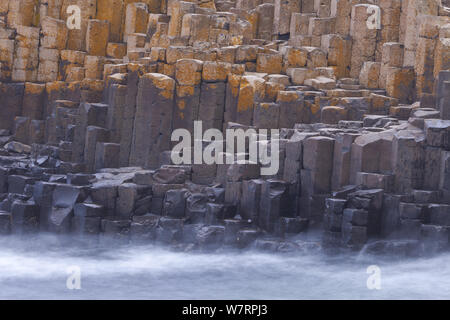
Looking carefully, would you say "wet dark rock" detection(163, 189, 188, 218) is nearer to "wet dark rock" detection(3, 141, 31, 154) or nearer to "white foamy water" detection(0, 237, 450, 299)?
"white foamy water" detection(0, 237, 450, 299)

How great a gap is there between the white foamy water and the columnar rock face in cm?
48

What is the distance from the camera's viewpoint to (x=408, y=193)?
51.8ft

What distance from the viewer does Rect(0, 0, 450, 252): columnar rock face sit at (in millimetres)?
16000

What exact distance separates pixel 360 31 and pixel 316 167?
702cm

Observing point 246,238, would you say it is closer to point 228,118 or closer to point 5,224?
point 228,118

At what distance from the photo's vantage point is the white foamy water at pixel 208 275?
1386cm

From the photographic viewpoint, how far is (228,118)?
1953 centimetres

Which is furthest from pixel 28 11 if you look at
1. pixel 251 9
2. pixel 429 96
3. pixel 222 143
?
pixel 429 96

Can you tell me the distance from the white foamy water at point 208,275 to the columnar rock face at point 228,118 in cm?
48

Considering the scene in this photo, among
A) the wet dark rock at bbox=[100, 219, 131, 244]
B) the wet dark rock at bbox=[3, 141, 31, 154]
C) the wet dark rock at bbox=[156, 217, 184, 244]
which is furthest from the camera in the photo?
the wet dark rock at bbox=[3, 141, 31, 154]

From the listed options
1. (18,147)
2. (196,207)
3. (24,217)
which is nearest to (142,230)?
(196,207)

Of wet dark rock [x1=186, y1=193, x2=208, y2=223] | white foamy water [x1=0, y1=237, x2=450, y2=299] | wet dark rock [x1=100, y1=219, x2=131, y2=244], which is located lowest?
white foamy water [x1=0, y1=237, x2=450, y2=299]

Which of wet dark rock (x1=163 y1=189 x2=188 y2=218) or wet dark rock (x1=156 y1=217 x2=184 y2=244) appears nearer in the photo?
wet dark rock (x1=156 y1=217 x2=184 y2=244)

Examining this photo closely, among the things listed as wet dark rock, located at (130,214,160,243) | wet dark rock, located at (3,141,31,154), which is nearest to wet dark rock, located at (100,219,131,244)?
wet dark rock, located at (130,214,160,243)
